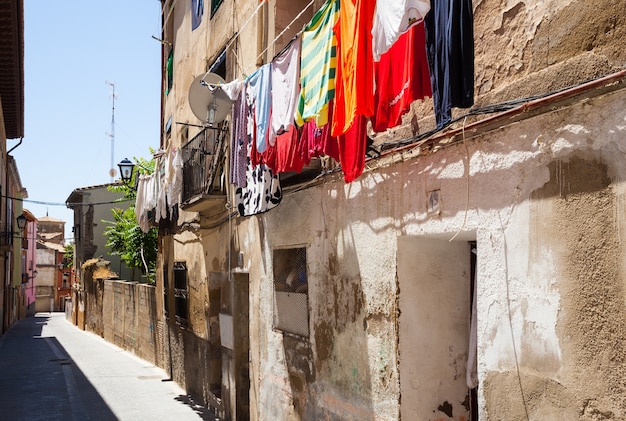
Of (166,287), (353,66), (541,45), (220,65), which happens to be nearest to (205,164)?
(220,65)

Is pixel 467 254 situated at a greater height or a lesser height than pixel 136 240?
lesser

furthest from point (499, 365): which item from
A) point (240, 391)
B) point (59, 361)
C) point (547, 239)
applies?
point (59, 361)

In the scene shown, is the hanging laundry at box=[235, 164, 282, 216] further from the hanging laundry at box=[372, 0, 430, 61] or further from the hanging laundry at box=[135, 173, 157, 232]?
the hanging laundry at box=[135, 173, 157, 232]

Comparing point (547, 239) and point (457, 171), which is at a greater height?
point (457, 171)

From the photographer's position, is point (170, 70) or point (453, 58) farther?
point (170, 70)

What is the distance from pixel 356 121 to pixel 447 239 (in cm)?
128

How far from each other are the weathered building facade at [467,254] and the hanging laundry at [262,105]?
30.3 inches

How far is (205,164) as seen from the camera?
1070 cm

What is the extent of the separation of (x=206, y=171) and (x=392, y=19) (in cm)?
684

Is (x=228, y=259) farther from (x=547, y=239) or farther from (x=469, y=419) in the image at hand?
(x=547, y=239)

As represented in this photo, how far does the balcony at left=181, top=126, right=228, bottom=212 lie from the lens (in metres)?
10.3

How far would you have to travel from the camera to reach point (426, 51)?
4.27 m

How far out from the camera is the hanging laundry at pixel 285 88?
623 cm

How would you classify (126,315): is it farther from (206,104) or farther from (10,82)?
(206,104)
